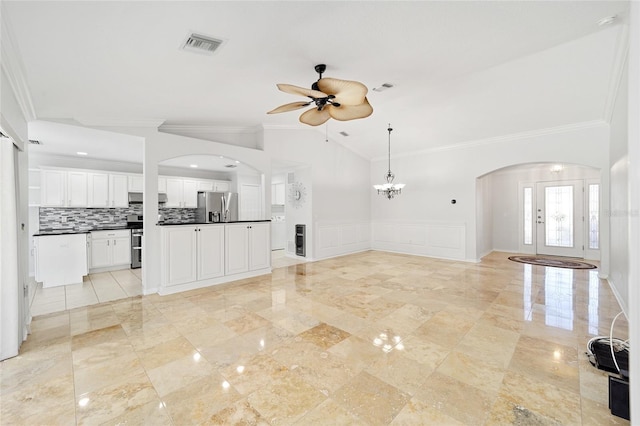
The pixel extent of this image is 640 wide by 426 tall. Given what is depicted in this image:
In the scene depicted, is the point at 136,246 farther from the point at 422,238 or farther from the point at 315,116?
the point at 422,238

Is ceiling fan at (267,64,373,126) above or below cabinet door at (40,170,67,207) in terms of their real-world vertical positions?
above

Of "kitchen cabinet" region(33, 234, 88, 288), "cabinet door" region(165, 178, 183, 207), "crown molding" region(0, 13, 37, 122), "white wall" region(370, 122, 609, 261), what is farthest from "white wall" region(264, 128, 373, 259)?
"kitchen cabinet" region(33, 234, 88, 288)

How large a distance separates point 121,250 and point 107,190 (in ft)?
4.65

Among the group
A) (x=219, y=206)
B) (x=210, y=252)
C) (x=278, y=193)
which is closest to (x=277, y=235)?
(x=278, y=193)

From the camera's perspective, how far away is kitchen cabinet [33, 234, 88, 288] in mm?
4672

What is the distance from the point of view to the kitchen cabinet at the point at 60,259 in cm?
467

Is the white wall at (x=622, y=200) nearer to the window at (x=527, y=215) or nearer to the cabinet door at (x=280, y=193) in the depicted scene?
the window at (x=527, y=215)

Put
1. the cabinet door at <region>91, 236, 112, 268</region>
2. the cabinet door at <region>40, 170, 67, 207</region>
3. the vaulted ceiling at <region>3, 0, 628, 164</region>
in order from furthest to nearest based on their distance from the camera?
the cabinet door at <region>91, 236, 112, 268</region>, the cabinet door at <region>40, 170, 67, 207</region>, the vaulted ceiling at <region>3, 0, 628, 164</region>

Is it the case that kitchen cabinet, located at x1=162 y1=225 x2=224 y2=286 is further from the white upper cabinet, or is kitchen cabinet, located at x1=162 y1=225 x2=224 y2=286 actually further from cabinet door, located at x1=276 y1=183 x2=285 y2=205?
cabinet door, located at x1=276 y1=183 x2=285 y2=205

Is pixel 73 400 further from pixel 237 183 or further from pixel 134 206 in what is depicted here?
pixel 237 183

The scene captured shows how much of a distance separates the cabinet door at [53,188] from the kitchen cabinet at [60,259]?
1259mm

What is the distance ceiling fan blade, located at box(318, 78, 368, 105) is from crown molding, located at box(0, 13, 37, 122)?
2410 mm

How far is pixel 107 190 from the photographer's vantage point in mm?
6176

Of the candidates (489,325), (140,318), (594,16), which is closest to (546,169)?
(594,16)
